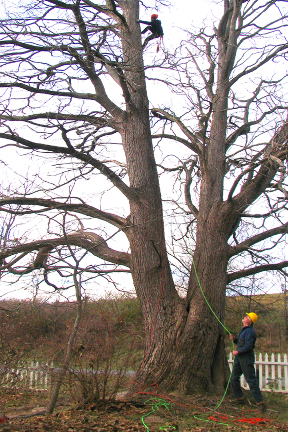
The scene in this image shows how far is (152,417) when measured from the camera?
478 centimetres

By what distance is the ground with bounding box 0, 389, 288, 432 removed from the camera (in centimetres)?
409

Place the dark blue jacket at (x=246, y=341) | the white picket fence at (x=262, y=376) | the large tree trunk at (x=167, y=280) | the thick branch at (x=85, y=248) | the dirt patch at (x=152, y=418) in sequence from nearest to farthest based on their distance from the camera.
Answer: the dirt patch at (x=152, y=418) < the large tree trunk at (x=167, y=280) < the dark blue jacket at (x=246, y=341) < the thick branch at (x=85, y=248) < the white picket fence at (x=262, y=376)

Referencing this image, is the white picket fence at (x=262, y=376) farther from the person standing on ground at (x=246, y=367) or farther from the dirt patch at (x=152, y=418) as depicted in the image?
the dirt patch at (x=152, y=418)

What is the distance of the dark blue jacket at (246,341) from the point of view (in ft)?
20.1

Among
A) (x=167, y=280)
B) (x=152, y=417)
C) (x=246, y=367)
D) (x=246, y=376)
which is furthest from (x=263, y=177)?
(x=152, y=417)

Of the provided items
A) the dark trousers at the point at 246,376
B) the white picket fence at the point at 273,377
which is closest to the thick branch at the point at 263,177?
the dark trousers at the point at 246,376

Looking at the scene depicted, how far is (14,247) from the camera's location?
630cm

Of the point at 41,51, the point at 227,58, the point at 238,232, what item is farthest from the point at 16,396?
the point at 227,58

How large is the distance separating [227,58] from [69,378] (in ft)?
22.6

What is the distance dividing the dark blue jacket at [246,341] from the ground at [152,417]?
0.76m

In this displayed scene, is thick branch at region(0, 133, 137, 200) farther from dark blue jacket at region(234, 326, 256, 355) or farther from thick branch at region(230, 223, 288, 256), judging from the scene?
dark blue jacket at region(234, 326, 256, 355)

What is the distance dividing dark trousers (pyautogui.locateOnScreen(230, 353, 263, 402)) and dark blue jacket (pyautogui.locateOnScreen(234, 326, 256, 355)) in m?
0.13

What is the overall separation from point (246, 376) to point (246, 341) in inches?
20.6

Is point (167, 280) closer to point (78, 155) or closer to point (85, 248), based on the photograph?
point (85, 248)
